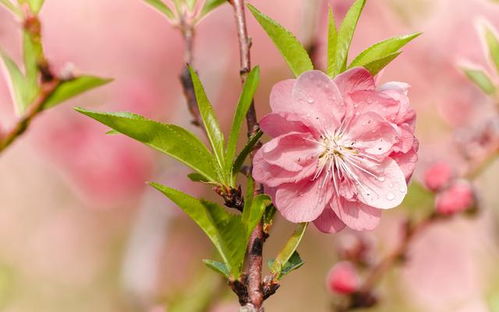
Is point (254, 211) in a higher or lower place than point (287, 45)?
lower

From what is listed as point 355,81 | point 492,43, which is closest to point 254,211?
point 355,81

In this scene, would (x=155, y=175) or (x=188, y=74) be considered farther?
(x=155, y=175)

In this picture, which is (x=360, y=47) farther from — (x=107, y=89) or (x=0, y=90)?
(x=0, y=90)

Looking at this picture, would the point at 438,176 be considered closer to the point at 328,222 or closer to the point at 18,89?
the point at 328,222

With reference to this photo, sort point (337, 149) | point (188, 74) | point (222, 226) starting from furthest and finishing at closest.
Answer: point (188, 74)
point (337, 149)
point (222, 226)

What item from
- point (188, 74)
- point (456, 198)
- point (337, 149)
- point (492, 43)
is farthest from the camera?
point (456, 198)

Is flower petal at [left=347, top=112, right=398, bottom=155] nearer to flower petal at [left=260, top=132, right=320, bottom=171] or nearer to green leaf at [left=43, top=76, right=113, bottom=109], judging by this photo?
flower petal at [left=260, top=132, right=320, bottom=171]

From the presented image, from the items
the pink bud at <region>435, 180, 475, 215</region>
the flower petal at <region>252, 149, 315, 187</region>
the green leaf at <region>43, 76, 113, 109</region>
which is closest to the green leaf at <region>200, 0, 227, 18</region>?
the green leaf at <region>43, 76, 113, 109</region>

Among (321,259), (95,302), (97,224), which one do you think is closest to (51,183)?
(97,224)
